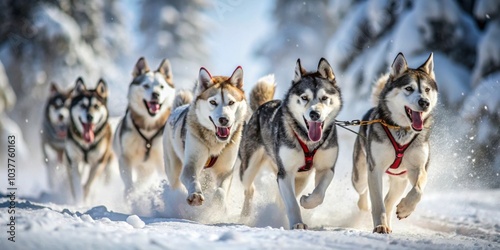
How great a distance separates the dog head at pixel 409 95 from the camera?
15.5ft

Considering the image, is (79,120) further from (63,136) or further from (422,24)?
(422,24)

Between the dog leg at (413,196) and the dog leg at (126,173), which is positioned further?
the dog leg at (126,173)

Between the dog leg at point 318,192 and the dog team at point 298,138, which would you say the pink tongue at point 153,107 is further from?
the dog leg at point 318,192

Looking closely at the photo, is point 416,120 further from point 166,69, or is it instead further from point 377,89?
point 166,69

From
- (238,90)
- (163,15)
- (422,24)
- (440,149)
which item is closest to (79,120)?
(238,90)

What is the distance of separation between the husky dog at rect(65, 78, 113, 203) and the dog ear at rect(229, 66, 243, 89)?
302 centimetres

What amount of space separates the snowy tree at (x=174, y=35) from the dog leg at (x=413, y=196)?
779 inches

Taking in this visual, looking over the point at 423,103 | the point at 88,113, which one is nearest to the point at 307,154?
the point at 423,103

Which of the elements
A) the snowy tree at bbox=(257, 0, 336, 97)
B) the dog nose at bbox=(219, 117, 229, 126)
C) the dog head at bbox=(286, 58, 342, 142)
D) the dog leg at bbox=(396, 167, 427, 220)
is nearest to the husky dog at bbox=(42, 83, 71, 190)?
the dog nose at bbox=(219, 117, 229, 126)

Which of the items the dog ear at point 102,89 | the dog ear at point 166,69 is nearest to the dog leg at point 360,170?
the dog ear at point 166,69

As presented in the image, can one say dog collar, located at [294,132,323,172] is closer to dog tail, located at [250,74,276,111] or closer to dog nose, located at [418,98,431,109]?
dog nose, located at [418,98,431,109]

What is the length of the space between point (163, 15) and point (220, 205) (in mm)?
19849

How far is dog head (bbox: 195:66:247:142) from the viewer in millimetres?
5090

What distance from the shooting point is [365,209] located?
231 inches
